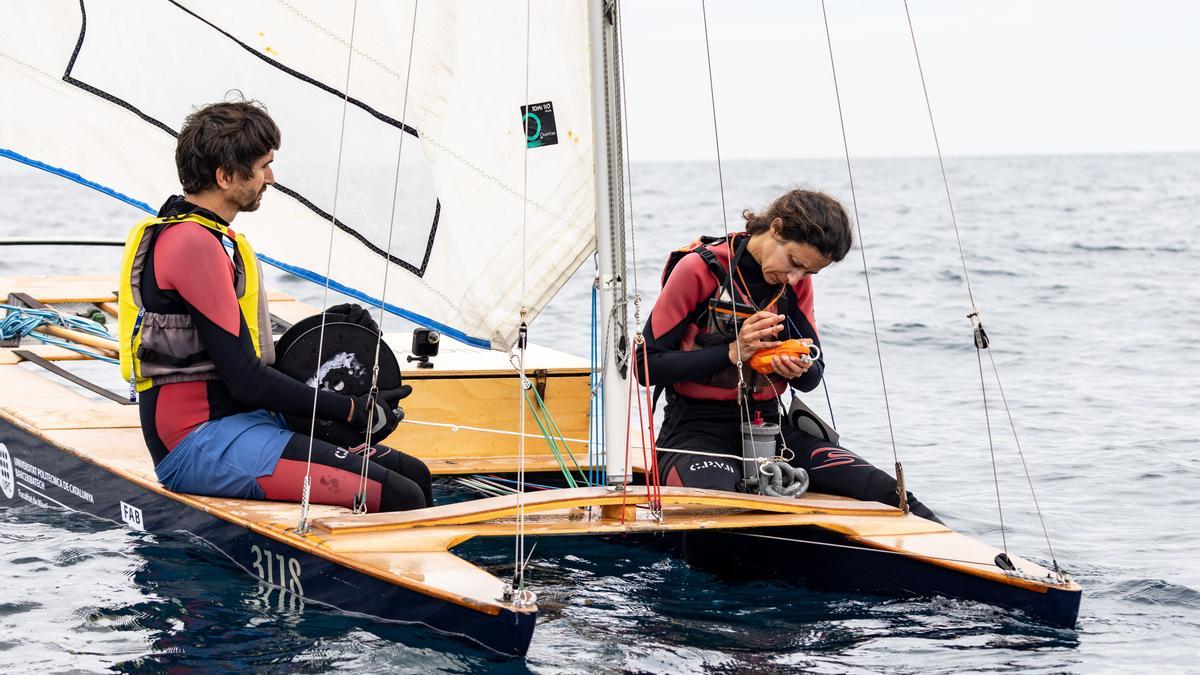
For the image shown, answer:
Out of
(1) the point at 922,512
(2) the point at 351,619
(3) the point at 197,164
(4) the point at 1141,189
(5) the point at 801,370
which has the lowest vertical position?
(2) the point at 351,619

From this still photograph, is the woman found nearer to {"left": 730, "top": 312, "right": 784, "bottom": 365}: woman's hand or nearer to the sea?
{"left": 730, "top": 312, "right": 784, "bottom": 365}: woman's hand

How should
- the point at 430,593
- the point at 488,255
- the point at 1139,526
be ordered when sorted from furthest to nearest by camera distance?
1. the point at 1139,526
2. the point at 488,255
3. the point at 430,593

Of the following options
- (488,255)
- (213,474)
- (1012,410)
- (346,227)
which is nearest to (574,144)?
(488,255)

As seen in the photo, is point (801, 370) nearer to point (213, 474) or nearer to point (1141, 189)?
point (213, 474)

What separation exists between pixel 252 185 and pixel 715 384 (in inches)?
52.3

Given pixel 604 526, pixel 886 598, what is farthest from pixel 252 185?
pixel 886 598

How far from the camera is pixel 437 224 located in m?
4.29

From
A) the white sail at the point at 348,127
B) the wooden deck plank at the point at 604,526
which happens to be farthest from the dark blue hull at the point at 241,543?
the white sail at the point at 348,127

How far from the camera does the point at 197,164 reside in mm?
3342

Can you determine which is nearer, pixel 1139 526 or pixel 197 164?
pixel 197 164

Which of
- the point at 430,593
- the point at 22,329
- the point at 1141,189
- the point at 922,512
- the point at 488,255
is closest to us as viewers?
the point at 430,593

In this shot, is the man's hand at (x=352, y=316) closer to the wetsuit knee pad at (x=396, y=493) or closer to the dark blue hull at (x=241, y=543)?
the wetsuit knee pad at (x=396, y=493)

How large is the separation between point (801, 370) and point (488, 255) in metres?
1.06

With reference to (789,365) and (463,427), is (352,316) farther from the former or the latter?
(789,365)
